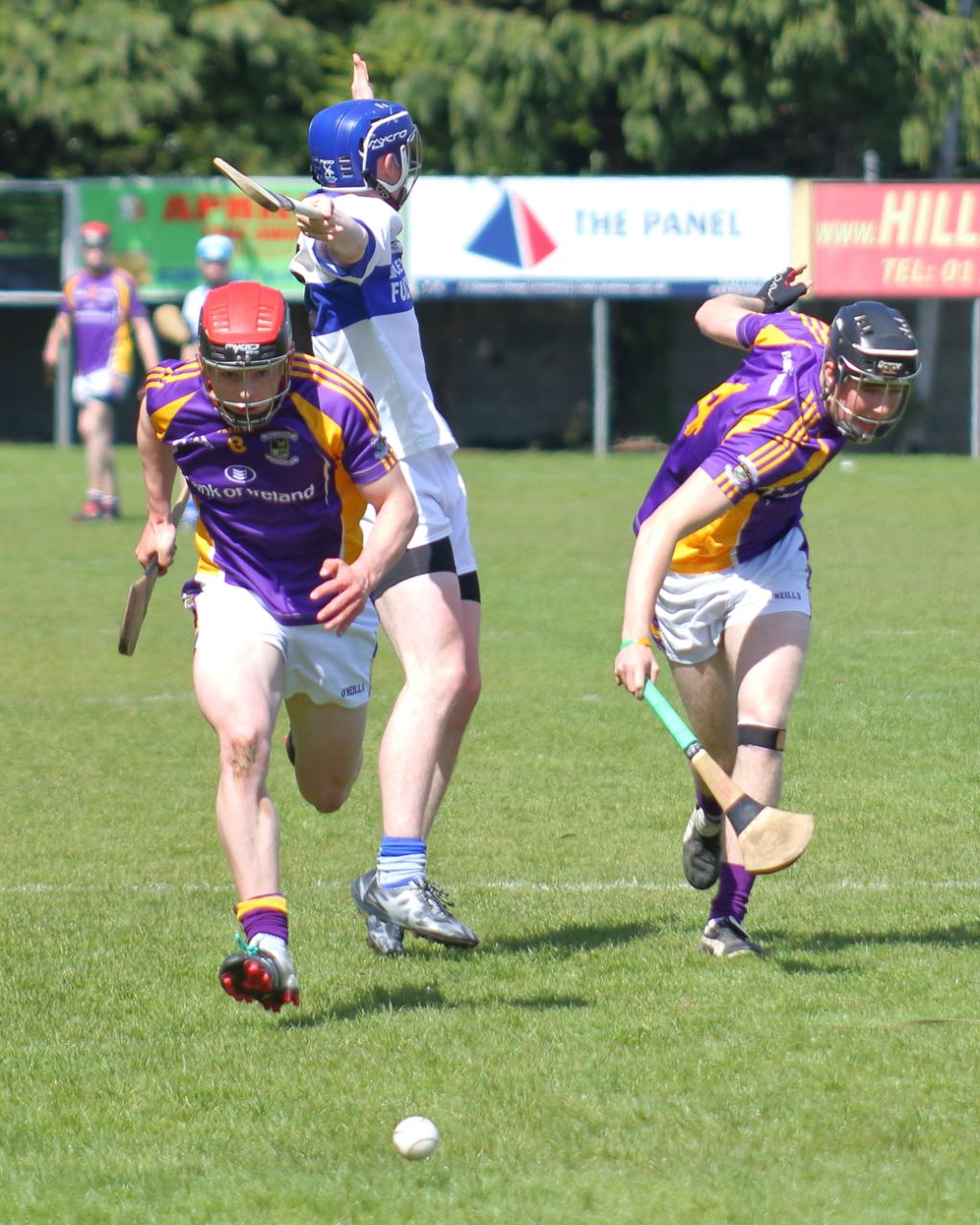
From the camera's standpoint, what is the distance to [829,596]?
13023 millimetres

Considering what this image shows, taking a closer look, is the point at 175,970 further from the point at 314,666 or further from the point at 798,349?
the point at 798,349

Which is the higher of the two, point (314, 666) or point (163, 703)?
point (314, 666)

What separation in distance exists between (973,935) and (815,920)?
480 millimetres

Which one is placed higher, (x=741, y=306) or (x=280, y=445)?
(x=741, y=306)

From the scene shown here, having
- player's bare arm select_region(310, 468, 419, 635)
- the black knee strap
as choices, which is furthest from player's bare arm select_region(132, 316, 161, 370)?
player's bare arm select_region(310, 468, 419, 635)

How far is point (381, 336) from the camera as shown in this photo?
19.5 feet

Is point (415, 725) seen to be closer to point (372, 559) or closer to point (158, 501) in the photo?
point (372, 559)

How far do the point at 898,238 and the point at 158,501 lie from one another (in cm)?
1878

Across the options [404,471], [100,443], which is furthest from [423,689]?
[100,443]

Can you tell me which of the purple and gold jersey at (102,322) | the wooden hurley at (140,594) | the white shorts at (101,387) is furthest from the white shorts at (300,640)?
the purple and gold jersey at (102,322)

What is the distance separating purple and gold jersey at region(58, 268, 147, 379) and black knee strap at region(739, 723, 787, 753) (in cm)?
1254

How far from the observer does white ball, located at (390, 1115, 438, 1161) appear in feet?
13.5

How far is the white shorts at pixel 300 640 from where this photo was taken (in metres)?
5.38

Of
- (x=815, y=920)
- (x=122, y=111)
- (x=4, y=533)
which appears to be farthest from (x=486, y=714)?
(x=122, y=111)
